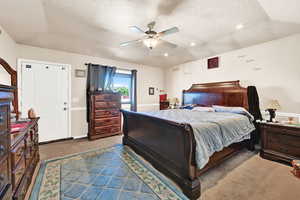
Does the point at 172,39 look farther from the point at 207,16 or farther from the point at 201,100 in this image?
the point at 201,100

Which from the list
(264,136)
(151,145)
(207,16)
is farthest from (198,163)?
(207,16)

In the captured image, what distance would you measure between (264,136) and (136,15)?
3602mm

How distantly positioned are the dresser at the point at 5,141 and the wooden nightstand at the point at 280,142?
397cm

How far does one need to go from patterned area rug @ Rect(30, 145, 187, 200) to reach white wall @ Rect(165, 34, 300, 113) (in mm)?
3342

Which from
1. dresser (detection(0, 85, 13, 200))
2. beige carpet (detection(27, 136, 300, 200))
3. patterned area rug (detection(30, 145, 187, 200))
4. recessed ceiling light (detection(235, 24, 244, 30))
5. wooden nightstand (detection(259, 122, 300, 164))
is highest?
recessed ceiling light (detection(235, 24, 244, 30))

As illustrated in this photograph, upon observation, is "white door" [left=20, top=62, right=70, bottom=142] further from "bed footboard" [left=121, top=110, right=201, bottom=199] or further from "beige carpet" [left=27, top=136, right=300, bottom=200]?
"bed footboard" [left=121, top=110, right=201, bottom=199]

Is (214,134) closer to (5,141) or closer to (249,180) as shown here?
(249,180)

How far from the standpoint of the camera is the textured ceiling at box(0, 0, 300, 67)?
2.24 meters

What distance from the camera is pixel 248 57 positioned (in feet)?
12.3

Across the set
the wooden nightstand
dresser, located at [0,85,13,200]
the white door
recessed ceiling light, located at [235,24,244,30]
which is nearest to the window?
the white door

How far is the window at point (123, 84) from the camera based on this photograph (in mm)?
5105

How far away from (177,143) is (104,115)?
292 centimetres

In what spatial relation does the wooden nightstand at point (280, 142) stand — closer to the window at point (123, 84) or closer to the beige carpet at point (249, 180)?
the beige carpet at point (249, 180)

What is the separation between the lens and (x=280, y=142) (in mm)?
2654
